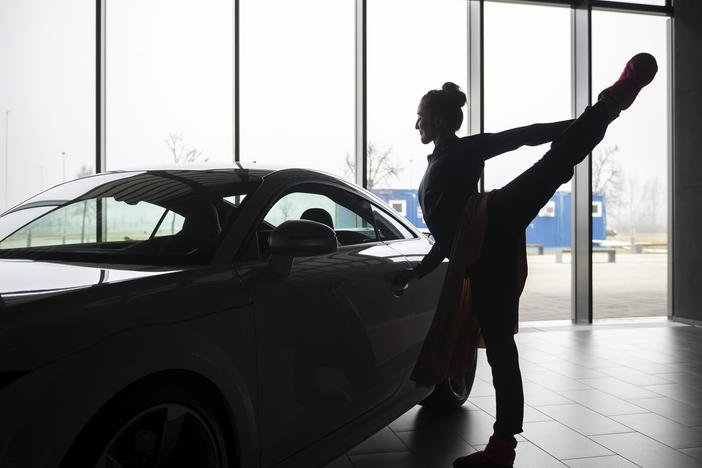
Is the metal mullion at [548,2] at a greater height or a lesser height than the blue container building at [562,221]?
greater

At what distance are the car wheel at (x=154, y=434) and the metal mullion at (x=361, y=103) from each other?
15.2 ft

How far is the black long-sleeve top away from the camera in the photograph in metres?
2.43

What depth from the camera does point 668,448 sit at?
2732 mm

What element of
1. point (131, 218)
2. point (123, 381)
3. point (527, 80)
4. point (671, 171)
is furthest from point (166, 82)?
point (671, 171)

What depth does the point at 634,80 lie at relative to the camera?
7.20ft

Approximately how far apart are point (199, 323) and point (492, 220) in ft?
4.39

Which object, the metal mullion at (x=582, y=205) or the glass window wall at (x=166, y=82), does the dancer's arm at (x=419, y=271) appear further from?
the metal mullion at (x=582, y=205)

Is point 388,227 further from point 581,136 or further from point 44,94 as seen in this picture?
point 44,94

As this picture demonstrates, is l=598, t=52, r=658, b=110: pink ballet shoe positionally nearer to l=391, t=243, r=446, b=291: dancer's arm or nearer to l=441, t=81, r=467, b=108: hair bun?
l=441, t=81, r=467, b=108: hair bun

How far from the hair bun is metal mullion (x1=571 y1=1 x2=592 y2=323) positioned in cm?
453

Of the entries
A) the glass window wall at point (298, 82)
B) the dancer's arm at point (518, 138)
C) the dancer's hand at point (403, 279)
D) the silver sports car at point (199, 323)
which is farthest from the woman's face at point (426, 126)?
the glass window wall at point (298, 82)

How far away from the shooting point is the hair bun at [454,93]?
2582mm

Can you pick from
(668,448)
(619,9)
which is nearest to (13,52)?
(668,448)

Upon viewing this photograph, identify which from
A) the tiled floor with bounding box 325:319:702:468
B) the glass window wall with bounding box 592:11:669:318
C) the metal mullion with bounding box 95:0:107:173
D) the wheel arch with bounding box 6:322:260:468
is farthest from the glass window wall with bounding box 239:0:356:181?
the wheel arch with bounding box 6:322:260:468
